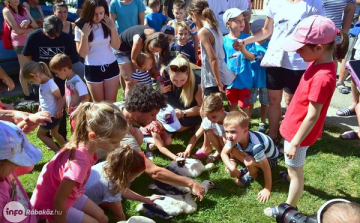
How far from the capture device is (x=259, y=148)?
3.27 metres

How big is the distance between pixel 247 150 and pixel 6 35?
4628 mm

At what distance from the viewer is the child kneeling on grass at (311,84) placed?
8.00 feet

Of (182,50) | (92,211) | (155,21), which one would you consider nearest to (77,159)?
(92,211)

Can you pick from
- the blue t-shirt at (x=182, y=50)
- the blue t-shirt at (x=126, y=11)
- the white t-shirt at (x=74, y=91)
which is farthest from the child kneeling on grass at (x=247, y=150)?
the blue t-shirt at (x=126, y=11)

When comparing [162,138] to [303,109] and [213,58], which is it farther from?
[303,109]

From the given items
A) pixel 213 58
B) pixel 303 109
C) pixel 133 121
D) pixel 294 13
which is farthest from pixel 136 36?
pixel 303 109

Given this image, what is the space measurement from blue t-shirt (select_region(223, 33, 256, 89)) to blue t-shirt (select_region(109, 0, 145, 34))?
2.15 m

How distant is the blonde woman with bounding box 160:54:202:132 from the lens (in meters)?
4.19

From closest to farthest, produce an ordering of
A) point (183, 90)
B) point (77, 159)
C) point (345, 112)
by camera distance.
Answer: point (77, 159) < point (183, 90) < point (345, 112)

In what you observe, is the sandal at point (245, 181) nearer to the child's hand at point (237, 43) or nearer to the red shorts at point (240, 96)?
the red shorts at point (240, 96)

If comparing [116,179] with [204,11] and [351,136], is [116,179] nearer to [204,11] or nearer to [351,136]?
[204,11]

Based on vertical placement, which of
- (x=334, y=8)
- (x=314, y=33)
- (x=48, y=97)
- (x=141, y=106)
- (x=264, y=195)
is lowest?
(x=264, y=195)

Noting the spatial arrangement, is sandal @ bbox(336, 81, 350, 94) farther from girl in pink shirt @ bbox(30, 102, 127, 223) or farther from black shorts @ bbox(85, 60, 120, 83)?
girl in pink shirt @ bbox(30, 102, 127, 223)

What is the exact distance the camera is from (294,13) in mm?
3516
